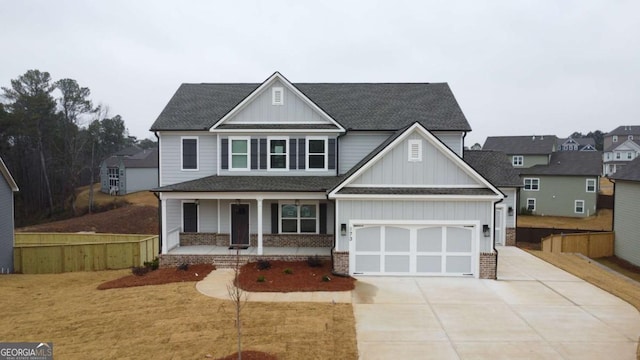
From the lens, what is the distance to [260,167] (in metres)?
18.2

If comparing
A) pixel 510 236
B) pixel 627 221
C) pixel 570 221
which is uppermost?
pixel 627 221

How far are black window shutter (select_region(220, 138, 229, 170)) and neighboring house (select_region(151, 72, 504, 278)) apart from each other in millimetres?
46

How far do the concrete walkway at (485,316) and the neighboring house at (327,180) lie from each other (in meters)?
1.42

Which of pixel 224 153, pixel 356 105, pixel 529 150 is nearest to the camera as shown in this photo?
pixel 224 153

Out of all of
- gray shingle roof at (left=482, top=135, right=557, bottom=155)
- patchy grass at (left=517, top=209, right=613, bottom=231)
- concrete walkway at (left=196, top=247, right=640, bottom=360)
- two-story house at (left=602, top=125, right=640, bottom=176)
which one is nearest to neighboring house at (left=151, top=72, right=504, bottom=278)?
concrete walkway at (left=196, top=247, right=640, bottom=360)

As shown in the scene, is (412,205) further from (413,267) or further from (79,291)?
(79,291)

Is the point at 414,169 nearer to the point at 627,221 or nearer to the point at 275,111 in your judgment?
the point at 275,111

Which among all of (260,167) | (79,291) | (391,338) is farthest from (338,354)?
(260,167)

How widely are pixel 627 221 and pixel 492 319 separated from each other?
16960mm

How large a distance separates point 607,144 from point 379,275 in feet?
303

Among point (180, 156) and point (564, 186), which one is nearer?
point (180, 156)

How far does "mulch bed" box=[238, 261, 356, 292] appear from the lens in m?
13.0

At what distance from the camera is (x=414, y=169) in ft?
47.3

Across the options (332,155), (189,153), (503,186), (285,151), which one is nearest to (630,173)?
(503,186)
